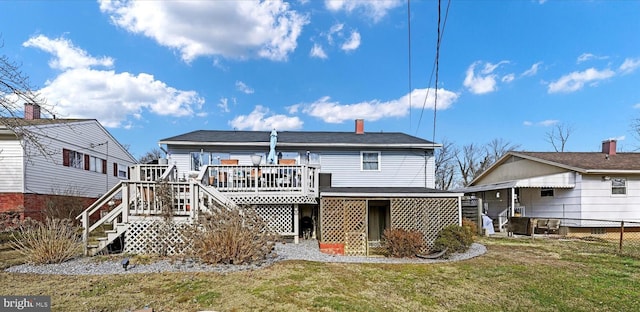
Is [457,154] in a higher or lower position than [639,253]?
higher

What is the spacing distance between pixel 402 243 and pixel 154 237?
6728 millimetres

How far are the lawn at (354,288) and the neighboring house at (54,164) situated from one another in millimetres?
5326

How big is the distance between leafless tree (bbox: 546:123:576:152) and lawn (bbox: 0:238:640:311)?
32493mm

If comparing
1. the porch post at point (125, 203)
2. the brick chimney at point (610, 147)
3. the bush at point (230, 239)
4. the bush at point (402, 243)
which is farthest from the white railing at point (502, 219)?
the porch post at point (125, 203)

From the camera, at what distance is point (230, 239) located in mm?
7230

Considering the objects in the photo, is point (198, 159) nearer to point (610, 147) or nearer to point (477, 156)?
point (610, 147)

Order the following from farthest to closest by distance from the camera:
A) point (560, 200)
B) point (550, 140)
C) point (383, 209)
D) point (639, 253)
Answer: point (550, 140)
point (560, 200)
point (383, 209)
point (639, 253)

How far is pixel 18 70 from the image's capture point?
794 centimetres

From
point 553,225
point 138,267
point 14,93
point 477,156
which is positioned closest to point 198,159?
point 14,93

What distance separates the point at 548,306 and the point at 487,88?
16.9 metres

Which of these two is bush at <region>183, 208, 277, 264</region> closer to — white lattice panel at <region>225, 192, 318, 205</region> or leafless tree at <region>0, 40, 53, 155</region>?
white lattice panel at <region>225, 192, 318, 205</region>

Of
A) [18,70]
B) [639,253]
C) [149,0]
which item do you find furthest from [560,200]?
[18,70]

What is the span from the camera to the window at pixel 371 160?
14.9 metres

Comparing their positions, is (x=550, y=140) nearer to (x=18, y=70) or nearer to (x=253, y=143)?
(x=253, y=143)
